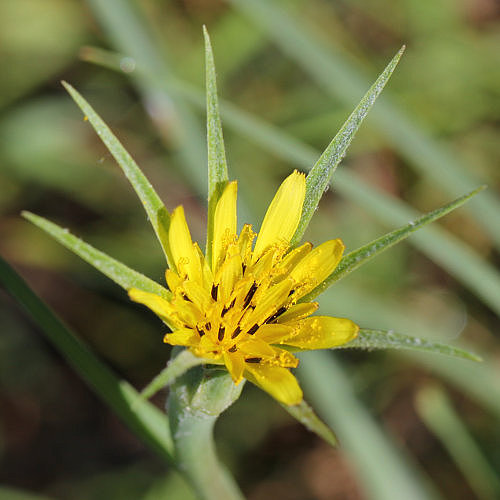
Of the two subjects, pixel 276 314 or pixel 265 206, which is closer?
pixel 276 314

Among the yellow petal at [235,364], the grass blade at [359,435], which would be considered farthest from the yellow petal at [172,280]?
the grass blade at [359,435]

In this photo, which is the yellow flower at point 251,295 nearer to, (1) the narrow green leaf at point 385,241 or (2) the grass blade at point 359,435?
(1) the narrow green leaf at point 385,241

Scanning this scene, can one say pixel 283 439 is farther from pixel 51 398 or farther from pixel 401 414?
pixel 51 398

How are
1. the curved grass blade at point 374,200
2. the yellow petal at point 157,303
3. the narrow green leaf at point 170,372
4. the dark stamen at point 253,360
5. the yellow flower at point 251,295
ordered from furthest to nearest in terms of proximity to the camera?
the curved grass blade at point 374,200, the dark stamen at point 253,360, the yellow flower at point 251,295, the yellow petal at point 157,303, the narrow green leaf at point 170,372

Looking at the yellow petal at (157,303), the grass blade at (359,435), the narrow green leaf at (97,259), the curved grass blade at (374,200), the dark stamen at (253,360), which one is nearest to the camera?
the narrow green leaf at (97,259)

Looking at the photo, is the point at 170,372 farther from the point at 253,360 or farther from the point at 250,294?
the point at 250,294

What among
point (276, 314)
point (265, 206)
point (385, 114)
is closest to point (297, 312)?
point (276, 314)
